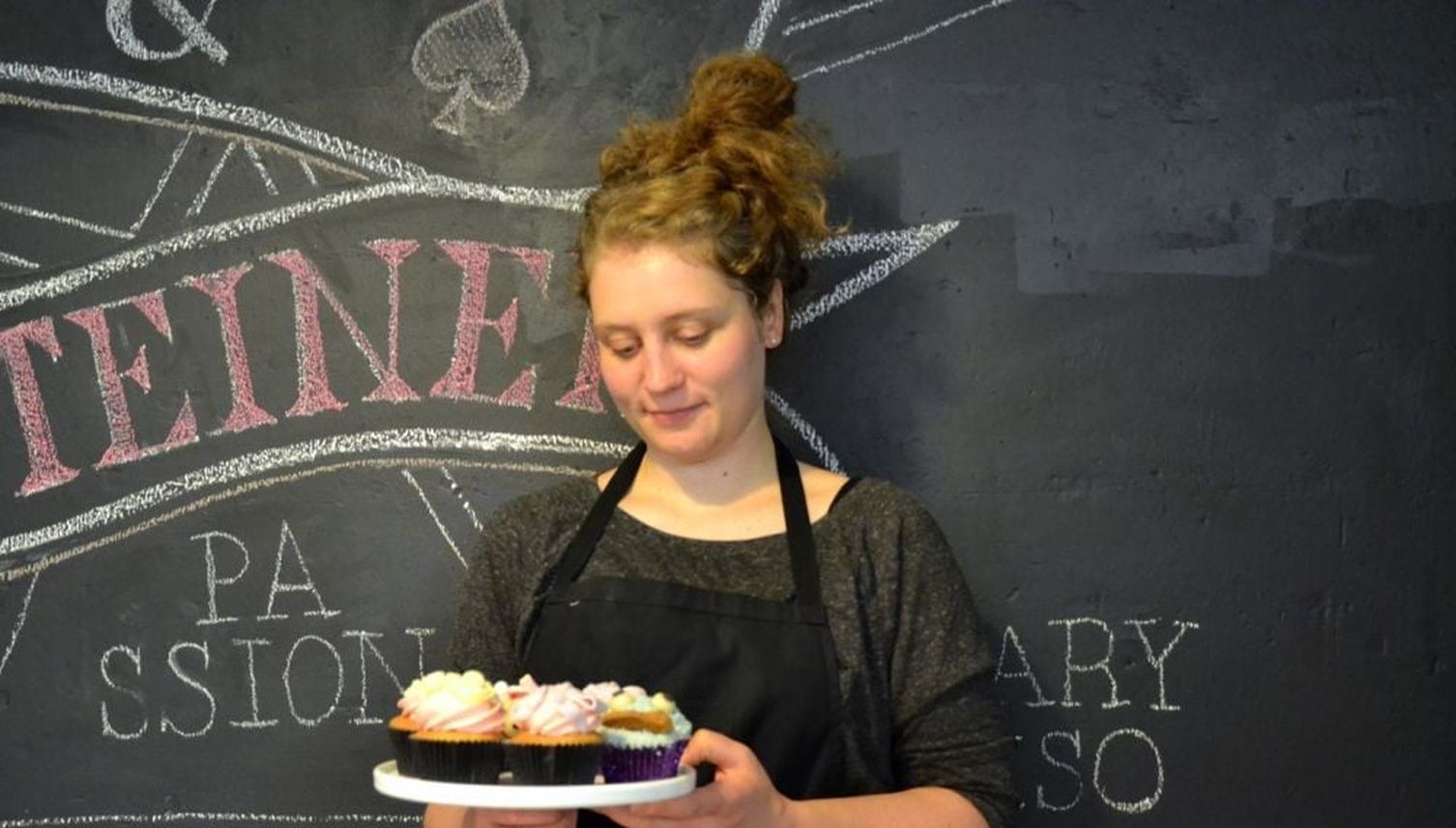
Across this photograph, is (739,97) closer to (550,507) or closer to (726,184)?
(726,184)

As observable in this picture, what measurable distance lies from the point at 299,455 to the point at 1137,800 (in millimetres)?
1129

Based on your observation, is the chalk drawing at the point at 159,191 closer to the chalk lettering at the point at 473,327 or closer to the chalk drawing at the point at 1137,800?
the chalk lettering at the point at 473,327

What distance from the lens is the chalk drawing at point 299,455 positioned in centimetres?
210

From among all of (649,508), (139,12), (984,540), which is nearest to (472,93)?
(139,12)

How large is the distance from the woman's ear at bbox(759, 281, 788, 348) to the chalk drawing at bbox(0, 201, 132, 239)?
0.90 m

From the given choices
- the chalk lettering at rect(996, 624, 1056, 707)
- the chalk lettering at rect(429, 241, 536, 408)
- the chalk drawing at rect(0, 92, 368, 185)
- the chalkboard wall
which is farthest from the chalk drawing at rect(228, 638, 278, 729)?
the chalk lettering at rect(996, 624, 1056, 707)

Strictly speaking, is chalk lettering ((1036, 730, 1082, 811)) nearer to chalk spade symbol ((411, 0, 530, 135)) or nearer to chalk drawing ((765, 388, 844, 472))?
chalk drawing ((765, 388, 844, 472))

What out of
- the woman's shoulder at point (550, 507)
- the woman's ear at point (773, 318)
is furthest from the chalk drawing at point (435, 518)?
the woman's ear at point (773, 318)

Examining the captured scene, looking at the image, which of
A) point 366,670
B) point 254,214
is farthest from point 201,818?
point 254,214

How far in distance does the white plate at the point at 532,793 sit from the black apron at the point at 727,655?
30cm

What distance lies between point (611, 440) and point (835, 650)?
0.50 meters

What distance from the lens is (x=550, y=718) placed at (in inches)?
57.3

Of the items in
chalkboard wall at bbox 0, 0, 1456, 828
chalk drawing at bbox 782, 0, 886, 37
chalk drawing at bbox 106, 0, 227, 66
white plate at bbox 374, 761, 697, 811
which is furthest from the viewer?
chalk drawing at bbox 106, 0, 227, 66

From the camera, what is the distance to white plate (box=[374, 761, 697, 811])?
1358 mm
